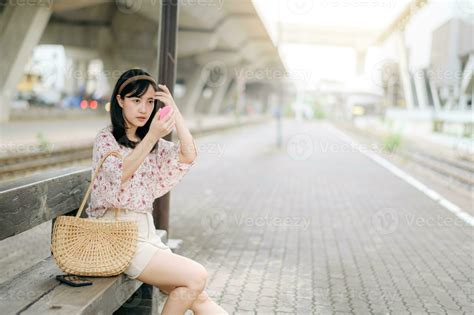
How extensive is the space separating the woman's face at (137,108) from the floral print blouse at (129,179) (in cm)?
13

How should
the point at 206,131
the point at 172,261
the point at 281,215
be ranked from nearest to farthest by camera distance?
the point at 172,261
the point at 281,215
the point at 206,131

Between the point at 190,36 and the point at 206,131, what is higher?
the point at 190,36

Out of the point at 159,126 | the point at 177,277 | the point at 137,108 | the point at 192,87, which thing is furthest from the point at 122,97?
the point at 192,87

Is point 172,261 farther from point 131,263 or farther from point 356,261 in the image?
point 356,261

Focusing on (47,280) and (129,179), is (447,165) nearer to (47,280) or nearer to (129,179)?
(129,179)

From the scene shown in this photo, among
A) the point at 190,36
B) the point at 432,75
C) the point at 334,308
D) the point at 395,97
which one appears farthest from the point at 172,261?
the point at 395,97

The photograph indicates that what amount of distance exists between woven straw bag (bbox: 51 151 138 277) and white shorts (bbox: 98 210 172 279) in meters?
0.11

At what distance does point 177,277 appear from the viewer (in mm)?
3193

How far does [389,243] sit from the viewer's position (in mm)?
7535

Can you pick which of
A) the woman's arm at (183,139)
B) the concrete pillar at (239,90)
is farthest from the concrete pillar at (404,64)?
the woman's arm at (183,139)

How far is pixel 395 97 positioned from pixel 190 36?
64145 millimetres

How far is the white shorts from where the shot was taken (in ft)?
10.6

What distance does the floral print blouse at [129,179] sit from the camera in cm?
330

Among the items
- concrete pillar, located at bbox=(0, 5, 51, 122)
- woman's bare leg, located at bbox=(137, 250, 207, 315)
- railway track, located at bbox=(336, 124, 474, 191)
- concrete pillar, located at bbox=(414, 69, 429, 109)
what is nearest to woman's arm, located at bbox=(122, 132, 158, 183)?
woman's bare leg, located at bbox=(137, 250, 207, 315)
